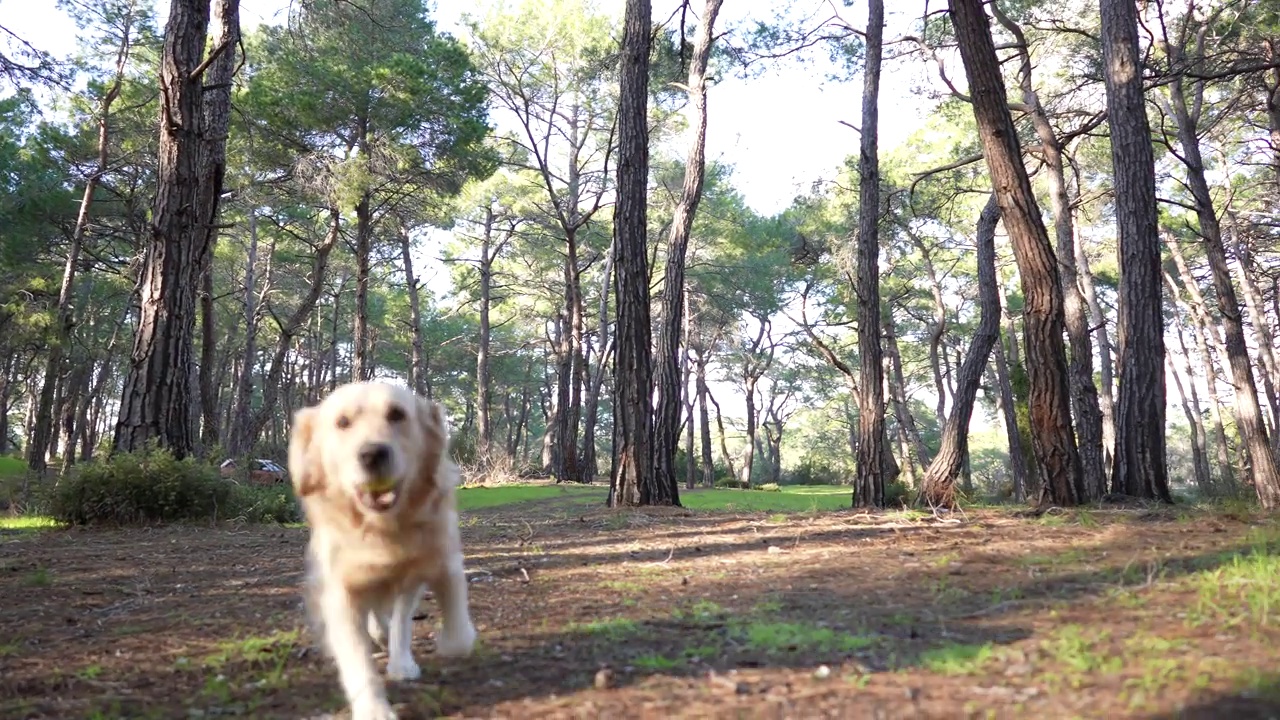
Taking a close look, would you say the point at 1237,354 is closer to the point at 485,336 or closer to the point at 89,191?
the point at 485,336

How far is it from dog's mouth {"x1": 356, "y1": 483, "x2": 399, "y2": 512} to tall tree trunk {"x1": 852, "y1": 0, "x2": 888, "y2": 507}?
32.0 feet

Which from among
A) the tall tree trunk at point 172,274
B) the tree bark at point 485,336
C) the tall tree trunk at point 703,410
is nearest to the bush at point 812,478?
the tall tree trunk at point 703,410

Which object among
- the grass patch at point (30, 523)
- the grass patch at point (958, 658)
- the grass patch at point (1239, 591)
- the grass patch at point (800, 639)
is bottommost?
the grass patch at point (800, 639)

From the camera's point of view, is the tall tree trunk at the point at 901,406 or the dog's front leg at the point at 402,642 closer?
the dog's front leg at the point at 402,642

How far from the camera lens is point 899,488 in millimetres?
16750

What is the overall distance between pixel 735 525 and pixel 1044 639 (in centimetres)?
480

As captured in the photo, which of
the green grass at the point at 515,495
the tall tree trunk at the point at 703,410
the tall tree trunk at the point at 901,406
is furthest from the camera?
the tall tree trunk at the point at 703,410

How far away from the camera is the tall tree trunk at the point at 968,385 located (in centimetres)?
1023

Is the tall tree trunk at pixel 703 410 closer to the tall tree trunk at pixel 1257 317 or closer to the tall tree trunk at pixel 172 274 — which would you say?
the tall tree trunk at pixel 1257 317

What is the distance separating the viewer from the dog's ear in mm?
2568

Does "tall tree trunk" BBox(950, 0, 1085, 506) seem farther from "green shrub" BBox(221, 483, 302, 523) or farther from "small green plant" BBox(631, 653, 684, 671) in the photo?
"green shrub" BBox(221, 483, 302, 523)

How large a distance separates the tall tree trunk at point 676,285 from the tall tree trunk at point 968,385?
3386 millimetres

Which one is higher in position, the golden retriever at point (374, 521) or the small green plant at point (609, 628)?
the golden retriever at point (374, 521)

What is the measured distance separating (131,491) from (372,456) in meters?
6.97
